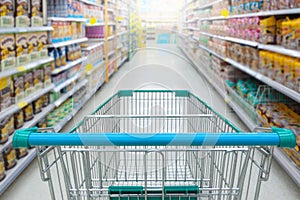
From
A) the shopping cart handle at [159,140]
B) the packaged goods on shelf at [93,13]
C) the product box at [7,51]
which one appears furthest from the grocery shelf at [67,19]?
the shopping cart handle at [159,140]

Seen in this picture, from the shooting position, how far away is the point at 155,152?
1.16m

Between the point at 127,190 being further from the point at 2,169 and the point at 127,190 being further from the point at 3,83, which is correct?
the point at 3,83

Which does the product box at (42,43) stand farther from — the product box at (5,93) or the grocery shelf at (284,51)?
the grocery shelf at (284,51)

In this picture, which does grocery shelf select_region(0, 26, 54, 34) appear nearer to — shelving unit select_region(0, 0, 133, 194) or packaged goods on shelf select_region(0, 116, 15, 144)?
shelving unit select_region(0, 0, 133, 194)

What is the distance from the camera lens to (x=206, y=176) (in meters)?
1.45

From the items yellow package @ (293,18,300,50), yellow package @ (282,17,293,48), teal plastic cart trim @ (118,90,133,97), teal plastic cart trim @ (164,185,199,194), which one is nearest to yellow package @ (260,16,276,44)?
yellow package @ (282,17,293,48)

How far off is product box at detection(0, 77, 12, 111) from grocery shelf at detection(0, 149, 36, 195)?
448mm

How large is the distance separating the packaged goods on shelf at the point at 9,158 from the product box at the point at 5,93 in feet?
1.02

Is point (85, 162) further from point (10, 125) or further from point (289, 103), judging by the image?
point (289, 103)

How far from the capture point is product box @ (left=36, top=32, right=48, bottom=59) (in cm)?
329

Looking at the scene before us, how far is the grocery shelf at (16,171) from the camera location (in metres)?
2.36

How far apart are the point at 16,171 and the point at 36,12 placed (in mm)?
1462

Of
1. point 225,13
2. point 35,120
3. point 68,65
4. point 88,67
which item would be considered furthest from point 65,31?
point 225,13

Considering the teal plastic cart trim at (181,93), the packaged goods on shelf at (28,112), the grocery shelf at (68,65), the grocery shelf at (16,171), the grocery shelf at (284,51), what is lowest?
the grocery shelf at (16,171)
